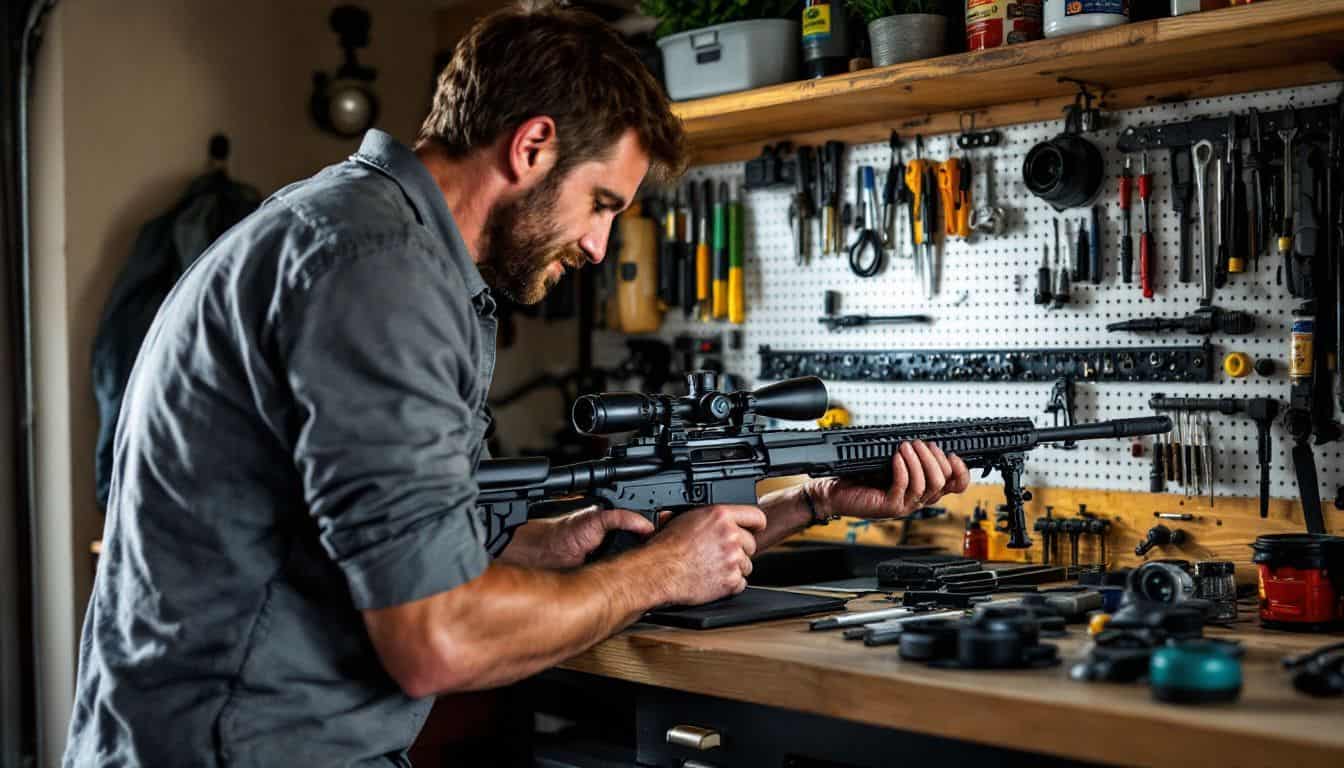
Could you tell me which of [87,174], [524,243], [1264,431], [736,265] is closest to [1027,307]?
[1264,431]

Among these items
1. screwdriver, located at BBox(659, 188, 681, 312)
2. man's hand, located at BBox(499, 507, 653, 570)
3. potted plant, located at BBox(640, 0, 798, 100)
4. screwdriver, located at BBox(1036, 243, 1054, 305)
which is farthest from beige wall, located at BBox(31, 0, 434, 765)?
screwdriver, located at BBox(1036, 243, 1054, 305)

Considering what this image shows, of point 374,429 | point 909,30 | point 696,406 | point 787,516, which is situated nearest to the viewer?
point 374,429

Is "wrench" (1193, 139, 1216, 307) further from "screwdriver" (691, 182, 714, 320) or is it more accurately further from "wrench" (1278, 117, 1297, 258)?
"screwdriver" (691, 182, 714, 320)

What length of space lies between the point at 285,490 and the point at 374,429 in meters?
0.18

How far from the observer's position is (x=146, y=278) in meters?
3.16

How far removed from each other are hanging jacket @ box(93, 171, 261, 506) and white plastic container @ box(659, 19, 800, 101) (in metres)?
1.34

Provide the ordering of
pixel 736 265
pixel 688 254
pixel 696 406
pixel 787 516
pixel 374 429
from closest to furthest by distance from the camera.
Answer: pixel 374 429
pixel 696 406
pixel 787 516
pixel 736 265
pixel 688 254

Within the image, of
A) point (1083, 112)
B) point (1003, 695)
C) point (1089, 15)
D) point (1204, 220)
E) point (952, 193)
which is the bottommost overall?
point (1003, 695)

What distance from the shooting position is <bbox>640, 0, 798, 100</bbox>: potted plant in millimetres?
2736

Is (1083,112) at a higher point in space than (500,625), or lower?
higher

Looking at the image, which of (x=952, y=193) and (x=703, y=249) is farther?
(x=703, y=249)

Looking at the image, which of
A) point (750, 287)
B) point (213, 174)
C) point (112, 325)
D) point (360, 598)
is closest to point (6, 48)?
point (213, 174)

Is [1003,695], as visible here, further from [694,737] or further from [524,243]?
[524,243]

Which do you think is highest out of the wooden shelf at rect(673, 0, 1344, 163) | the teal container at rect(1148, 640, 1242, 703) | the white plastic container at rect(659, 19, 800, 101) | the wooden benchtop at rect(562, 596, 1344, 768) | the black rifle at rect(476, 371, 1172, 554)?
the white plastic container at rect(659, 19, 800, 101)
